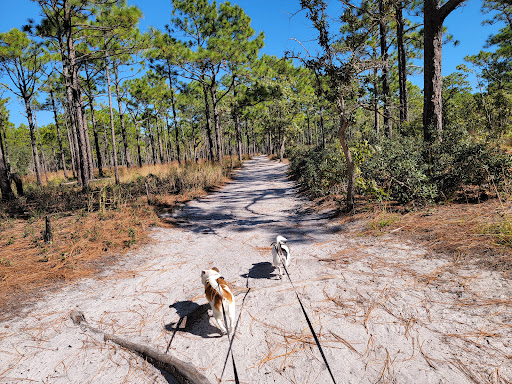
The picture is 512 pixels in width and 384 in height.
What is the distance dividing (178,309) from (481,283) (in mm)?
2834

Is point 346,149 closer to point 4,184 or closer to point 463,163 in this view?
point 463,163

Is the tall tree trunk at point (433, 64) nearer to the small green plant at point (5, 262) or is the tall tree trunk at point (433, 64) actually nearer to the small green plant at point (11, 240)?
the small green plant at point (5, 262)

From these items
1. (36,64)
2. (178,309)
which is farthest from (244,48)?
(178,309)

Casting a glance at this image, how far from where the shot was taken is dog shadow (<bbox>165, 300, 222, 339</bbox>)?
2088 millimetres

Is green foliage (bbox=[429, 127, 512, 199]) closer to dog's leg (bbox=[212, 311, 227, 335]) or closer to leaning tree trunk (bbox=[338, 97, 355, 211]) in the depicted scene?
leaning tree trunk (bbox=[338, 97, 355, 211])

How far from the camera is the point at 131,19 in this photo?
1002cm

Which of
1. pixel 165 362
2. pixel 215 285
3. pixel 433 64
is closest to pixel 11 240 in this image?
pixel 165 362

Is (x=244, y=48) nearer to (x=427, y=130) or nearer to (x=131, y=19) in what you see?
(x=131, y=19)

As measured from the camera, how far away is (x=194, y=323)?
2.21m

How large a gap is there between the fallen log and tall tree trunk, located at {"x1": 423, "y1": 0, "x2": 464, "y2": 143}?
643 centimetres

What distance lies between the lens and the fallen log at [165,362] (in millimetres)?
1561

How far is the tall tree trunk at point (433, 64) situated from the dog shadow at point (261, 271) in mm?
A: 5048

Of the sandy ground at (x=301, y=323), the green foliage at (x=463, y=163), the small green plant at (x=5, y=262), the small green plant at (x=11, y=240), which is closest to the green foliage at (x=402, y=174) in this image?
Result: the green foliage at (x=463, y=163)

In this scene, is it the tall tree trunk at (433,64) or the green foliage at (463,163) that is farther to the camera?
the tall tree trunk at (433,64)
